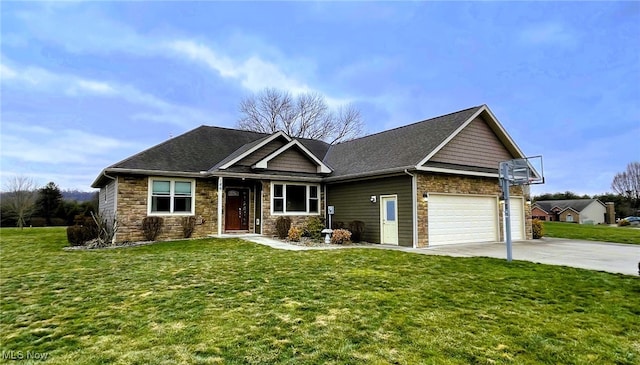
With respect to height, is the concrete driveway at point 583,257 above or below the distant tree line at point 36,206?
below

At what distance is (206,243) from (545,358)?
1080 centimetres

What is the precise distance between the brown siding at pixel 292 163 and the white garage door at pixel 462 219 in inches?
230

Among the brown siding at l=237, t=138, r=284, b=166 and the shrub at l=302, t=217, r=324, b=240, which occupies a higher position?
the brown siding at l=237, t=138, r=284, b=166

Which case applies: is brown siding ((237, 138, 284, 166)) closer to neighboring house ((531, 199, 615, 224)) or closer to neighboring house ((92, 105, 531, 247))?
neighboring house ((92, 105, 531, 247))

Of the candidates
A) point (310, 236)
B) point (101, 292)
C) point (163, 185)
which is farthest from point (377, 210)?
point (101, 292)

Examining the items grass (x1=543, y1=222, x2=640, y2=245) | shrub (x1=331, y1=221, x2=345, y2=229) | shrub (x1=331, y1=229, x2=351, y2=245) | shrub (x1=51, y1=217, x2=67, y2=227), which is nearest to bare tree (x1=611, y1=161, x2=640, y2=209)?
grass (x1=543, y1=222, x2=640, y2=245)

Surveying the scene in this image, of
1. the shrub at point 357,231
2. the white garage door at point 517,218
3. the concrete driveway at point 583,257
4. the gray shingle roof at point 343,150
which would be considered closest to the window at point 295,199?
the gray shingle roof at point 343,150

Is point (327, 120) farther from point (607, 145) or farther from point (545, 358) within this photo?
point (545, 358)

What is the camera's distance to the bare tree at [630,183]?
55281mm

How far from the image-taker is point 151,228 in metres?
13.1

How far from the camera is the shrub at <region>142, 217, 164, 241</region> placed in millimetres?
13039

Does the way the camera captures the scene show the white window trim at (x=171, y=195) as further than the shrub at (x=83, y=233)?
Yes

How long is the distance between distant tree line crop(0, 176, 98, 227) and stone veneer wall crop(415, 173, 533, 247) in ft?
85.9

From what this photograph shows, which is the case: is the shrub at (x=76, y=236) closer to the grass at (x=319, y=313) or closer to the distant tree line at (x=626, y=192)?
the grass at (x=319, y=313)
